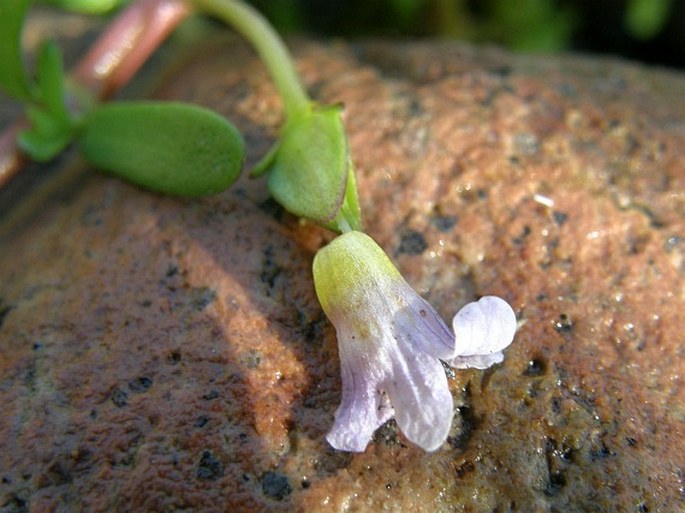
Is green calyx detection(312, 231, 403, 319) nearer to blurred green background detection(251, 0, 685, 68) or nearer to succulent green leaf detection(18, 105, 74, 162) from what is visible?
succulent green leaf detection(18, 105, 74, 162)

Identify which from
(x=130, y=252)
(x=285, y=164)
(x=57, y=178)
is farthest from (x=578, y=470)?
(x=57, y=178)

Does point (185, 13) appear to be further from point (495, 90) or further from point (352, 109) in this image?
point (495, 90)

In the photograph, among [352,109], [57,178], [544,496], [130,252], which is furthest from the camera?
[57,178]

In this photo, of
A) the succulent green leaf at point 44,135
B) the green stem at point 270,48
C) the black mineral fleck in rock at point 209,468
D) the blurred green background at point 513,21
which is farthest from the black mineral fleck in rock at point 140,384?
the blurred green background at point 513,21

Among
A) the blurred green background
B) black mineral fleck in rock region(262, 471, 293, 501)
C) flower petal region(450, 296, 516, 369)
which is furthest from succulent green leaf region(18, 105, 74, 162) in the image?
flower petal region(450, 296, 516, 369)

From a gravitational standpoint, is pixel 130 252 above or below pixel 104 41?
below

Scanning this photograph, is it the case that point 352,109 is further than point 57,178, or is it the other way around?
point 57,178

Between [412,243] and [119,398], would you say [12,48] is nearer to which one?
[119,398]

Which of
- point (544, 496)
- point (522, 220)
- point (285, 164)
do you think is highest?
point (285, 164)

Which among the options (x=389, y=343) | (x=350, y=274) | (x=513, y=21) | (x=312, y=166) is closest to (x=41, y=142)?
(x=312, y=166)
